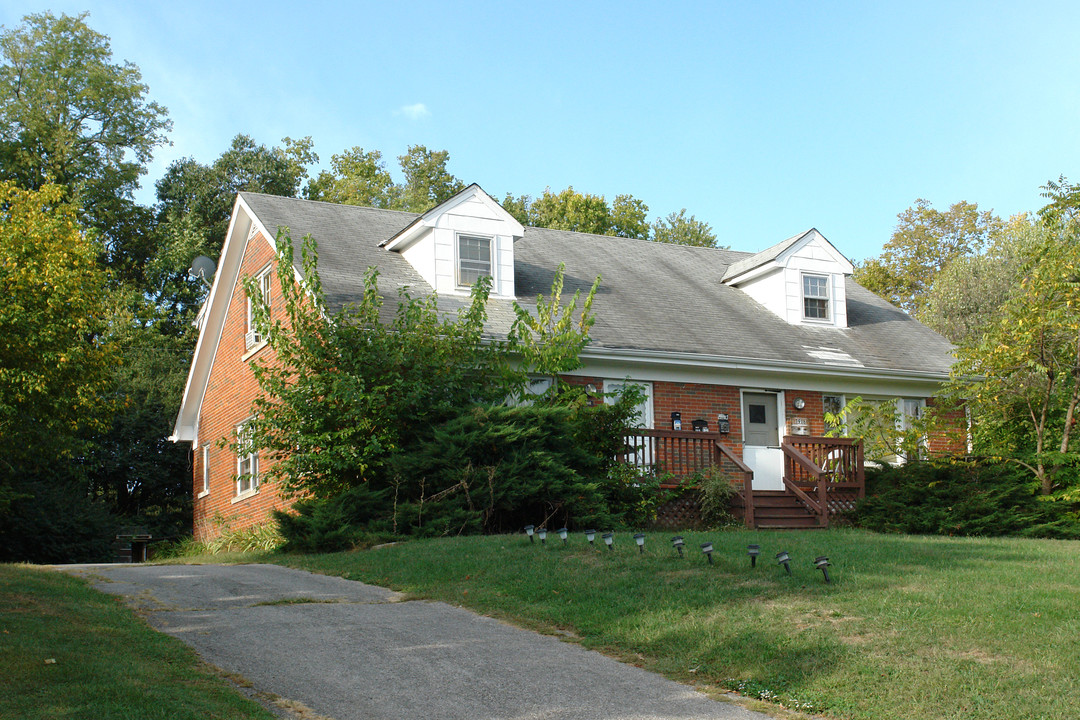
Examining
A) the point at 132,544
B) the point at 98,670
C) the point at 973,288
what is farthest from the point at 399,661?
the point at 973,288

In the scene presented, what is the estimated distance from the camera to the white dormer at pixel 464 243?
1811 cm

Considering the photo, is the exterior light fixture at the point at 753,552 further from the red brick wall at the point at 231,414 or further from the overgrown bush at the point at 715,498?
the red brick wall at the point at 231,414

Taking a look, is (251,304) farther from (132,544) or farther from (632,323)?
(132,544)

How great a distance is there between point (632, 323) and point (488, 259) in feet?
9.53

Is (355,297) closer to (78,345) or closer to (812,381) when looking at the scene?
(78,345)

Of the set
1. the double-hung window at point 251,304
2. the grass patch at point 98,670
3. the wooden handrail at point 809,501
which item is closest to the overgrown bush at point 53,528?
the double-hung window at point 251,304

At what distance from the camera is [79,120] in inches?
1407

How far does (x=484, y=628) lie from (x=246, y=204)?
13709mm

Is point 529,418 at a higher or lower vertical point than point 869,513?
higher

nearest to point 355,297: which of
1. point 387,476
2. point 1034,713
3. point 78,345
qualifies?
point 387,476

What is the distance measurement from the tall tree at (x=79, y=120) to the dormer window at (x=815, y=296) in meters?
23.7

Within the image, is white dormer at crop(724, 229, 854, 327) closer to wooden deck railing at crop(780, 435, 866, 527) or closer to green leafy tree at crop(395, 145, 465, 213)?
wooden deck railing at crop(780, 435, 866, 527)

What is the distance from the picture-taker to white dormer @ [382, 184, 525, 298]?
18.1 meters

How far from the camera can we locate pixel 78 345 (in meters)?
17.4
